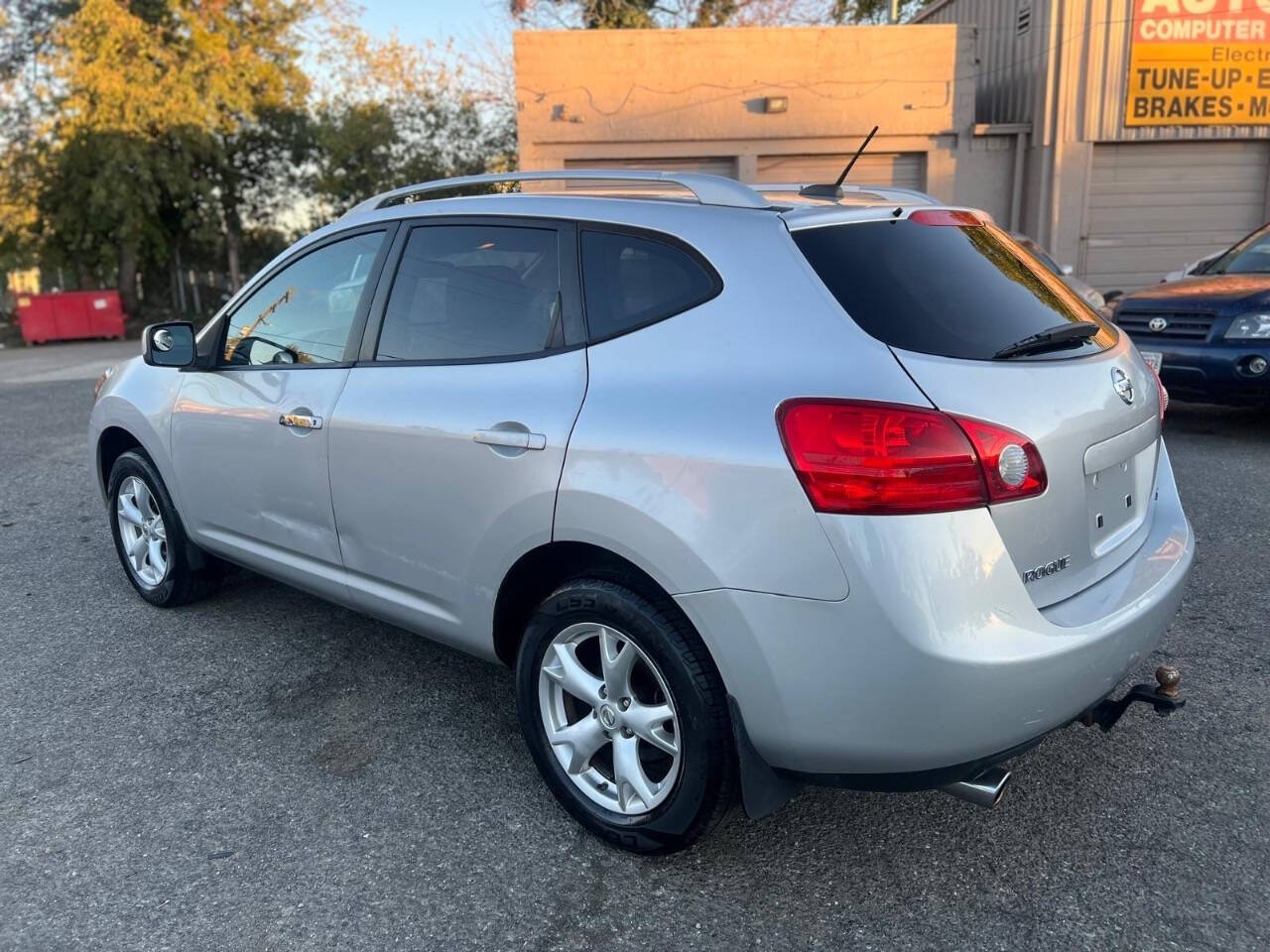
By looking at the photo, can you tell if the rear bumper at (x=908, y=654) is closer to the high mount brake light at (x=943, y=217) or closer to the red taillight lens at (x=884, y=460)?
the red taillight lens at (x=884, y=460)

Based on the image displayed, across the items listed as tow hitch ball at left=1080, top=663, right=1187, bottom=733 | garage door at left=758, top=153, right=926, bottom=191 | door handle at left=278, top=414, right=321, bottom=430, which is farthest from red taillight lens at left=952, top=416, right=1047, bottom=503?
garage door at left=758, top=153, right=926, bottom=191

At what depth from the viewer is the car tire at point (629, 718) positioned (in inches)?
97.0

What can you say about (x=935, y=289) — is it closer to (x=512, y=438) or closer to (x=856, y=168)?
(x=512, y=438)

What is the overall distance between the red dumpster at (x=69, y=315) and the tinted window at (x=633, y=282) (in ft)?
77.1

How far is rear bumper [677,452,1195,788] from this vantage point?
2.15 metres

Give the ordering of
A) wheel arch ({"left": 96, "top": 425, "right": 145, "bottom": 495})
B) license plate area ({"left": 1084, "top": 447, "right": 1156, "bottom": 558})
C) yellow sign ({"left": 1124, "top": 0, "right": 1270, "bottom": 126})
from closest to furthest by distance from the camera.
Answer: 1. license plate area ({"left": 1084, "top": 447, "right": 1156, "bottom": 558})
2. wheel arch ({"left": 96, "top": 425, "right": 145, "bottom": 495})
3. yellow sign ({"left": 1124, "top": 0, "right": 1270, "bottom": 126})

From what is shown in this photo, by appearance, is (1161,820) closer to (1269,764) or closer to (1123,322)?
(1269,764)

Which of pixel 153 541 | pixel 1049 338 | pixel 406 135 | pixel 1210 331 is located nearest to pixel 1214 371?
pixel 1210 331

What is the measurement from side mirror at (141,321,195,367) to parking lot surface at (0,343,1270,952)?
117 centimetres

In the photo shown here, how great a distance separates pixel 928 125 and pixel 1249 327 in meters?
9.85

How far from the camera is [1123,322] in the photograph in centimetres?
788

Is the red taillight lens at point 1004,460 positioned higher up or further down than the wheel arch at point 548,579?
higher up

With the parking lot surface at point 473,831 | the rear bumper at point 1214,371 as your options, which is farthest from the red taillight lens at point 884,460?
the rear bumper at point 1214,371

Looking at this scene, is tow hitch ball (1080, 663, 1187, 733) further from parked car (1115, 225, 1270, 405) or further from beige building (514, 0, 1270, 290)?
beige building (514, 0, 1270, 290)
